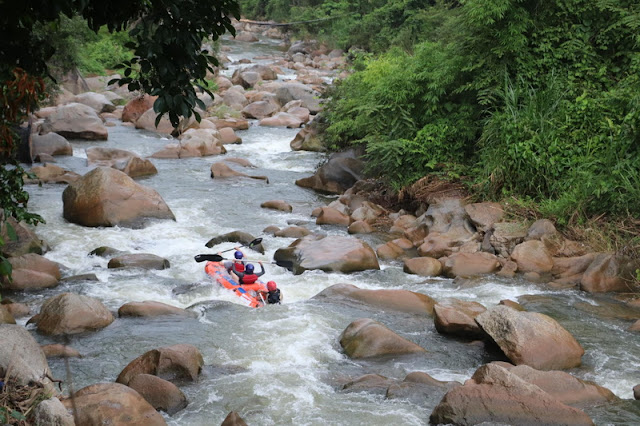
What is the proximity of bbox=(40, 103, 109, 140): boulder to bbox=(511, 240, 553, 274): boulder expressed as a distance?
38.2ft

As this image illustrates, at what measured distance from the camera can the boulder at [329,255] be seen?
940cm

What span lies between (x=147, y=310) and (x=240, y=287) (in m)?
1.25

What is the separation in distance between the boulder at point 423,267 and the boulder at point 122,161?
22.6 feet

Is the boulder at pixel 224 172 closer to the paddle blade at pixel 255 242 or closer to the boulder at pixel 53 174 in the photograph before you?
the boulder at pixel 53 174

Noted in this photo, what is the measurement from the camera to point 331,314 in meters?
7.88

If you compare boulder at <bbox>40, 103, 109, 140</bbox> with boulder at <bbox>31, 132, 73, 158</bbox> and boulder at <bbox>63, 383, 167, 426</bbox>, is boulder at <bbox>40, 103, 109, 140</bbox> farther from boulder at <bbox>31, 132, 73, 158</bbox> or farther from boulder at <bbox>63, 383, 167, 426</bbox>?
boulder at <bbox>63, 383, 167, 426</bbox>

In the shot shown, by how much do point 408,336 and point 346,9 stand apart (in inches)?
1361

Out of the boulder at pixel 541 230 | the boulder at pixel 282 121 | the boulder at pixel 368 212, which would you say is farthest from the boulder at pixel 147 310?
the boulder at pixel 282 121

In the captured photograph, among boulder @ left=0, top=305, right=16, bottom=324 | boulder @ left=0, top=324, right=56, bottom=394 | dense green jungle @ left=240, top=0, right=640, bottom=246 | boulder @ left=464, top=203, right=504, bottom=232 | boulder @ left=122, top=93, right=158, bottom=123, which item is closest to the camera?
boulder @ left=0, top=324, right=56, bottom=394

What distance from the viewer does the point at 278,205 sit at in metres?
12.6

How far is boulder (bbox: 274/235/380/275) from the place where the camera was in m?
9.40

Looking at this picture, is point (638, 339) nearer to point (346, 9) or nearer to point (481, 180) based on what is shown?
point (481, 180)

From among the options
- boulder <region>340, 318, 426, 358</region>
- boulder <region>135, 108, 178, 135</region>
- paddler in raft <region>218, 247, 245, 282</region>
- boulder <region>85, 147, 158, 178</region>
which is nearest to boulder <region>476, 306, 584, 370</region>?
boulder <region>340, 318, 426, 358</region>

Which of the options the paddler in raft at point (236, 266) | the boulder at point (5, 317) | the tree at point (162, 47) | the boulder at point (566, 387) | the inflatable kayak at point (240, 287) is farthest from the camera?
the paddler in raft at point (236, 266)
